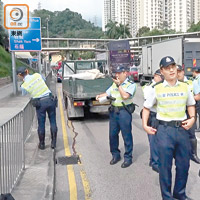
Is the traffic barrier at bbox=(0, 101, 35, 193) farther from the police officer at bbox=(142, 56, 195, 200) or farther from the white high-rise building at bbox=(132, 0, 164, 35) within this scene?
the white high-rise building at bbox=(132, 0, 164, 35)

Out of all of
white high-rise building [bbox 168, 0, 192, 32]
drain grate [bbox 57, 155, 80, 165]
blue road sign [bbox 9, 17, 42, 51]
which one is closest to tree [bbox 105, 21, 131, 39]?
white high-rise building [bbox 168, 0, 192, 32]

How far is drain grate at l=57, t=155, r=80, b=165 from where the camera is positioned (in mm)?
6598

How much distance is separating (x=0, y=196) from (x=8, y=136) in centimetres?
107

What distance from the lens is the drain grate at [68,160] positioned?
6598mm

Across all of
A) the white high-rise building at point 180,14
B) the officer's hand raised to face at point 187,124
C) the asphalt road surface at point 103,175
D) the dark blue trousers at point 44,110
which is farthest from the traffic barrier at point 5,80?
the white high-rise building at point 180,14

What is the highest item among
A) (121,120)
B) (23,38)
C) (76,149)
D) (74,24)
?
(74,24)

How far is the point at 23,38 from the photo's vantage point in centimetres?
2128

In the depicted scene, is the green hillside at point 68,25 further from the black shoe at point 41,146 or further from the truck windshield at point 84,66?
the black shoe at point 41,146

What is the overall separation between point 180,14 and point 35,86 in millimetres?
158085

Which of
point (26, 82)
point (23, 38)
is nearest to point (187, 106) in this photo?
point (26, 82)

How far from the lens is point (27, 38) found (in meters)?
21.5

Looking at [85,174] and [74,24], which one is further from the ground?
[74,24]

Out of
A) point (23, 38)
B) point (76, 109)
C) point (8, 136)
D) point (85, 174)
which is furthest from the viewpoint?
point (23, 38)

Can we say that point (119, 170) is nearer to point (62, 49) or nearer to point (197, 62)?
point (197, 62)
